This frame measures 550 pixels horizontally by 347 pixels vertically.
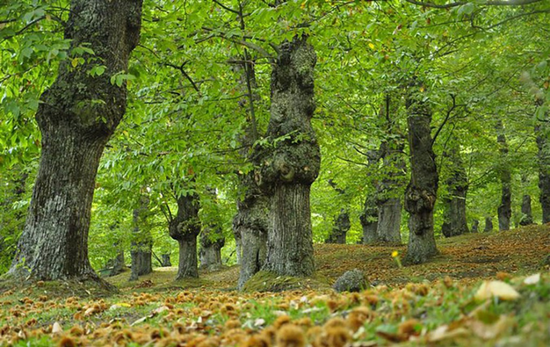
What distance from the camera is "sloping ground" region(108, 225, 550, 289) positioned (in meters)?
9.41

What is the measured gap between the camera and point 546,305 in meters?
1.55

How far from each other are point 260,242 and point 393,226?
1073 centimetres

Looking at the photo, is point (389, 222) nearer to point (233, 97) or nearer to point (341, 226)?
point (341, 226)

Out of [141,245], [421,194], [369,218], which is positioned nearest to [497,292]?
[421,194]

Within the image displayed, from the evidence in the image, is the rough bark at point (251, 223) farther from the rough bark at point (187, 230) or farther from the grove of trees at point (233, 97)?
the rough bark at point (187, 230)

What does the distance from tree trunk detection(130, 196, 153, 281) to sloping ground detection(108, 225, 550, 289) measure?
2060 millimetres

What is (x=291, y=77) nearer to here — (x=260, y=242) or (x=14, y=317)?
(x=260, y=242)

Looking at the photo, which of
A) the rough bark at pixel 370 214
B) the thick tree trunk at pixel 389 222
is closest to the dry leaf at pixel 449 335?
the rough bark at pixel 370 214

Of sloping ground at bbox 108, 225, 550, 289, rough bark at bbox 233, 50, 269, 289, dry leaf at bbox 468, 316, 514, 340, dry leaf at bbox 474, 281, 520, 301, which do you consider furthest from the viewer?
rough bark at bbox 233, 50, 269, 289

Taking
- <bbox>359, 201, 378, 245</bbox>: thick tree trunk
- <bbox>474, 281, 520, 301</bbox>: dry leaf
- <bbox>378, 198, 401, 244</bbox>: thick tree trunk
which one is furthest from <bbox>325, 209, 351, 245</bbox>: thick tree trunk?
<bbox>474, 281, 520, 301</bbox>: dry leaf

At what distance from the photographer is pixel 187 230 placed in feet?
49.5

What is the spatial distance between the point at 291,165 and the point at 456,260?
22.1 ft

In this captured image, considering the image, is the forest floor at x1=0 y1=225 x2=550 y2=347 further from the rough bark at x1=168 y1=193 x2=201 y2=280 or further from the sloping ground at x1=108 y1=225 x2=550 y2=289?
the rough bark at x1=168 y1=193 x2=201 y2=280

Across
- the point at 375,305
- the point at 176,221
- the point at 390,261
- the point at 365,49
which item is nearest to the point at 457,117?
the point at 390,261
